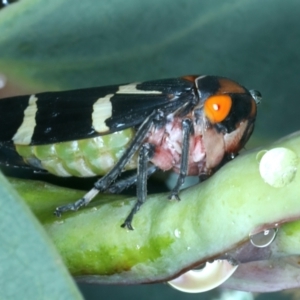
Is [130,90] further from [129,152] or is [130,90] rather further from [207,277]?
[207,277]

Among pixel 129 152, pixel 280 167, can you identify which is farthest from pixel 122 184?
pixel 280 167

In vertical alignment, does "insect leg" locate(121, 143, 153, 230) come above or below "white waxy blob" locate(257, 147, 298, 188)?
below

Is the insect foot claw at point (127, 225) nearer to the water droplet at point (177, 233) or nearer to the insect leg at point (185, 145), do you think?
the water droplet at point (177, 233)

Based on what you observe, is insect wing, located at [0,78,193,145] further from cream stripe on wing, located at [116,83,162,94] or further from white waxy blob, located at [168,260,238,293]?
white waxy blob, located at [168,260,238,293]

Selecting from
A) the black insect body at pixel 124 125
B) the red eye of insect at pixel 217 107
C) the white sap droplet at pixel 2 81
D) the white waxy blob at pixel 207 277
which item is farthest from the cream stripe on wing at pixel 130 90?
the white waxy blob at pixel 207 277

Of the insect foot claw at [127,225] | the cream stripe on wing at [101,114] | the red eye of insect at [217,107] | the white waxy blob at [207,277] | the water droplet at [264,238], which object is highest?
the insect foot claw at [127,225]

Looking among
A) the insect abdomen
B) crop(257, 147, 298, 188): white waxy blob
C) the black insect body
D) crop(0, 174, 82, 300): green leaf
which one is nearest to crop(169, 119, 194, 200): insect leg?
the black insect body

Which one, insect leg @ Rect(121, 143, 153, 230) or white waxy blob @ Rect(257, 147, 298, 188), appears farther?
insect leg @ Rect(121, 143, 153, 230)
